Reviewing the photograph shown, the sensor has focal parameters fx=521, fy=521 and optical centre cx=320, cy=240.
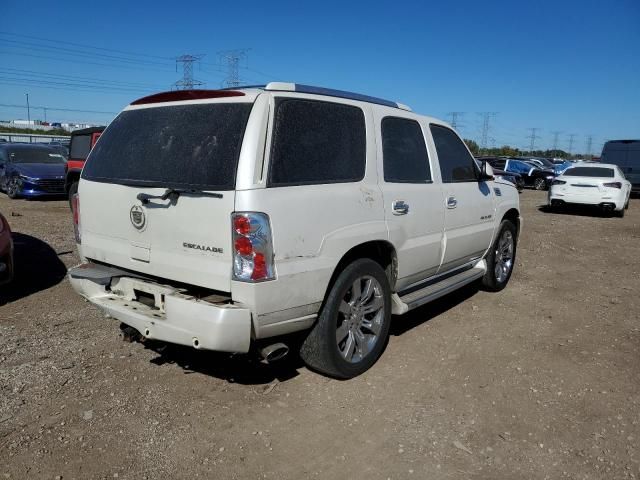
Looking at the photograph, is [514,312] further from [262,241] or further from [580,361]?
[262,241]

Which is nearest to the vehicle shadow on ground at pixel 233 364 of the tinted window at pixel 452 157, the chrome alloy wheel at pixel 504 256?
the tinted window at pixel 452 157

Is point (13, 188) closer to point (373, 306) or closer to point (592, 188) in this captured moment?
point (373, 306)

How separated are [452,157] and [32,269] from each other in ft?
17.4

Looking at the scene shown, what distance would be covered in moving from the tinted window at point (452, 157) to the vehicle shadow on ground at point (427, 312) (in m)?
1.39

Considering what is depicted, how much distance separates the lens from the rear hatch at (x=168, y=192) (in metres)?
3.03

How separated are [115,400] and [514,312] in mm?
3994

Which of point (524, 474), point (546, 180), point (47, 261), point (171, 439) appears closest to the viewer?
point (524, 474)

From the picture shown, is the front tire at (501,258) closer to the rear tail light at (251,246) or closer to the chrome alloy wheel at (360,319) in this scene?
the chrome alloy wheel at (360,319)

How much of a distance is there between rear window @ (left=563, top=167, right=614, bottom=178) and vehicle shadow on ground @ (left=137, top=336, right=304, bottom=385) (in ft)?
44.8

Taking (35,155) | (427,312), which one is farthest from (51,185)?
(427,312)

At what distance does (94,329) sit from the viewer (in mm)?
4629

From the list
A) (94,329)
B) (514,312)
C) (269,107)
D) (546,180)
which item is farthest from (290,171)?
(546,180)

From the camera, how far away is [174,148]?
3359 millimetres

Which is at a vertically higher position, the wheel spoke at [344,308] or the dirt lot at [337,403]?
the wheel spoke at [344,308]
